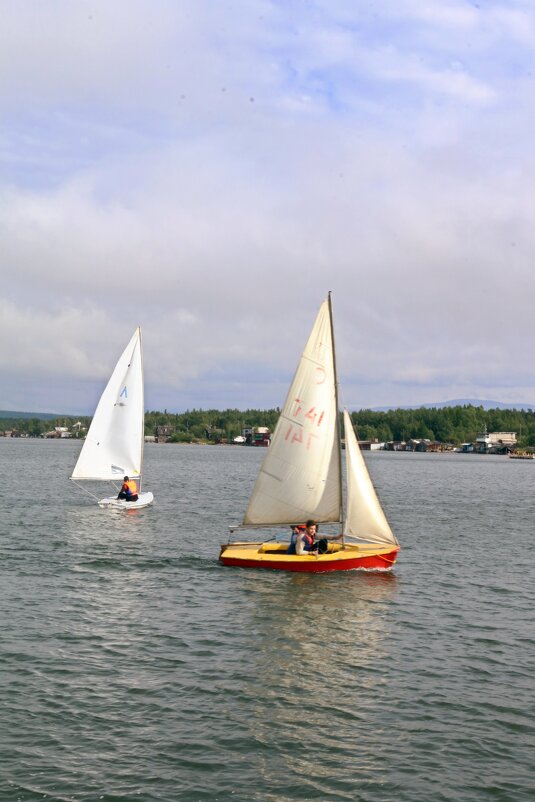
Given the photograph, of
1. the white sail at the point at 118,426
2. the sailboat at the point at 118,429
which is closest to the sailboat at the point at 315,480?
the sailboat at the point at 118,429

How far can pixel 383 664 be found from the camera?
2350 cm

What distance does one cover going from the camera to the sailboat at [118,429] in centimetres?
5975

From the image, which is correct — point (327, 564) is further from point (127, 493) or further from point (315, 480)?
point (127, 493)

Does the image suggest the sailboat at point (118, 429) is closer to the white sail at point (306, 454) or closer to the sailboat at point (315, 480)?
the sailboat at point (315, 480)

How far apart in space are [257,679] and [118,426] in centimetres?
4024

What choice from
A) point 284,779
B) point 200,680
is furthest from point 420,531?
point 284,779

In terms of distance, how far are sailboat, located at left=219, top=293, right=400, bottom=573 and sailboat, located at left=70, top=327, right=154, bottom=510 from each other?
23.7m

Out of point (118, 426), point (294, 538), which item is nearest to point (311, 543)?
point (294, 538)

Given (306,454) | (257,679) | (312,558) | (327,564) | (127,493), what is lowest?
(257,679)

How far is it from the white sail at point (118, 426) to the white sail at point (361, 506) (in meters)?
26.3

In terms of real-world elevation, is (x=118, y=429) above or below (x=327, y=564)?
above

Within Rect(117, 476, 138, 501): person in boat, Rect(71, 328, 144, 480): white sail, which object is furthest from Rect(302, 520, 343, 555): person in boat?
Rect(71, 328, 144, 480): white sail

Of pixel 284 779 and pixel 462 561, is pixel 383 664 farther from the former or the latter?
pixel 462 561

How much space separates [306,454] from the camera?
3700cm
